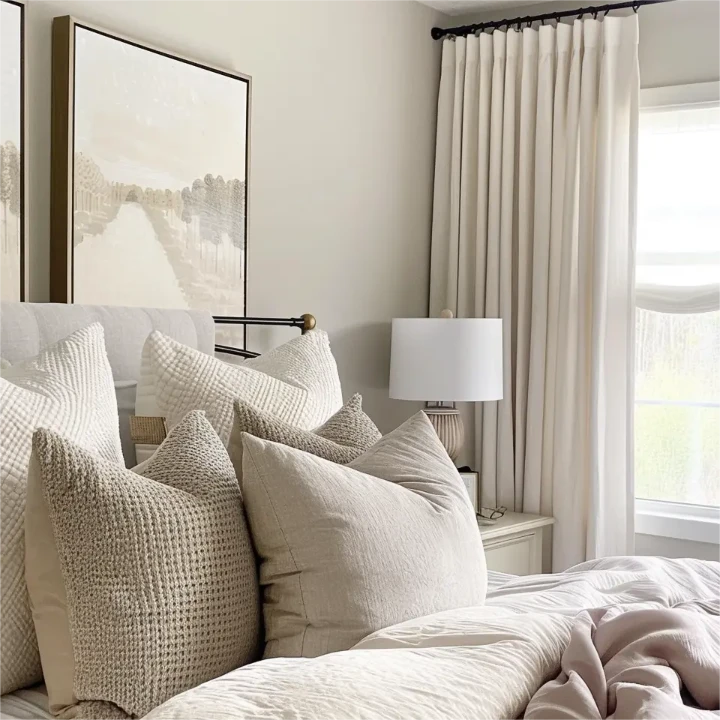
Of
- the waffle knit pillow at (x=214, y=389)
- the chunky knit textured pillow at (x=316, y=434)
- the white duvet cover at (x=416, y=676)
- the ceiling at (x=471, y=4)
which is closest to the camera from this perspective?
the white duvet cover at (x=416, y=676)

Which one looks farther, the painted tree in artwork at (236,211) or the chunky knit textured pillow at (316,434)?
the painted tree in artwork at (236,211)

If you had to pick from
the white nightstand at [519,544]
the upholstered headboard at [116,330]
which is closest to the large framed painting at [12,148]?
the upholstered headboard at [116,330]

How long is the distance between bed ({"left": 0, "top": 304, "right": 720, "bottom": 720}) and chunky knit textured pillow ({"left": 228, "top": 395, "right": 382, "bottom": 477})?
0.39 metres

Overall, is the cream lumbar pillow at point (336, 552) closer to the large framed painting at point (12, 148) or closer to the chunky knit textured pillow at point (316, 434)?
the chunky knit textured pillow at point (316, 434)

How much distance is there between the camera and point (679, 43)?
12.1 feet

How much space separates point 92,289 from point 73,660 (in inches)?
55.8

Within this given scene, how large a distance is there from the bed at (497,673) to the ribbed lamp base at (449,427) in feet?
5.50

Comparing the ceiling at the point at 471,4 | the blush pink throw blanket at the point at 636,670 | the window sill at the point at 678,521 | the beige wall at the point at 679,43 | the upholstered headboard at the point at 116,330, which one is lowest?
the window sill at the point at 678,521

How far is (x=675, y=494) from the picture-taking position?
3.78 meters

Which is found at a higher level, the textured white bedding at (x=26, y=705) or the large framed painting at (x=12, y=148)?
the large framed painting at (x=12, y=148)

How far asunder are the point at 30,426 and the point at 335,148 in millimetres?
2252

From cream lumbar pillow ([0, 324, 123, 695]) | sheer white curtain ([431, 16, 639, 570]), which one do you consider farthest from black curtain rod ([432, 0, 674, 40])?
cream lumbar pillow ([0, 324, 123, 695])

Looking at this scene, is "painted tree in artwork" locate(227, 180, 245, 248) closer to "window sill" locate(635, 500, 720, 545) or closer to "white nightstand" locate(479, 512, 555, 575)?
"white nightstand" locate(479, 512, 555, 575)

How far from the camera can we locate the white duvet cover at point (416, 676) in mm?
1075
